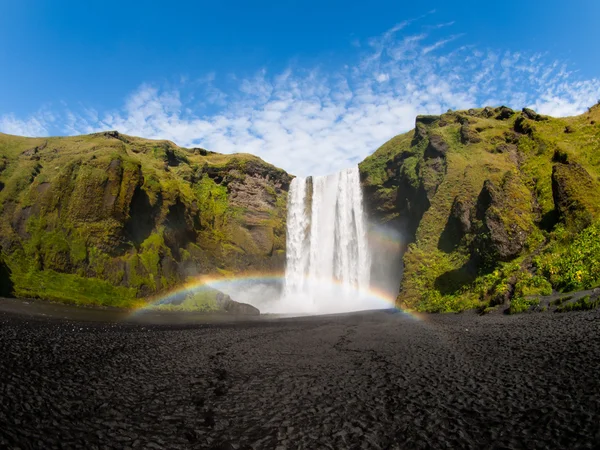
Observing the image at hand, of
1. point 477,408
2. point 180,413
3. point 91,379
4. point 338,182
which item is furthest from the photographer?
point 338,182

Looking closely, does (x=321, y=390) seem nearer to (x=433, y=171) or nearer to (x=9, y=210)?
(x=433, y=171)

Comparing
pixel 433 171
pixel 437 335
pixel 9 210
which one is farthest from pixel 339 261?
pixel 9 210

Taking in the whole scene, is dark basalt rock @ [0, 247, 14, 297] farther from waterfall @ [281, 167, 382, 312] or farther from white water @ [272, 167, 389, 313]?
waterfall @ [281, 167, 382, 312]

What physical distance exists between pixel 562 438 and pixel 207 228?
61.4 m

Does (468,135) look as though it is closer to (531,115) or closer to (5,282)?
(531,115)

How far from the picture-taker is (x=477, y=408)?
20.4 ft

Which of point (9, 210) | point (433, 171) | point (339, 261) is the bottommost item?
point (339, 261)

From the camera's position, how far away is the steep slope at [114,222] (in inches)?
1532

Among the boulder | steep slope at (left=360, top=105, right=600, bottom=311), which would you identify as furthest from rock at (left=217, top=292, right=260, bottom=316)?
the boulder

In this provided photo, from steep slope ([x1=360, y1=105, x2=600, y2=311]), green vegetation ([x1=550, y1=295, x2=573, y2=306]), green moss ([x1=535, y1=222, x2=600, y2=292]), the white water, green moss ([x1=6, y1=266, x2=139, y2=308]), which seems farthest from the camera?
the white water

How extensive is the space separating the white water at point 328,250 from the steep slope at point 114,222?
433cm

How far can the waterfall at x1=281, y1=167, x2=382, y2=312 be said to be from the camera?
58.0 m

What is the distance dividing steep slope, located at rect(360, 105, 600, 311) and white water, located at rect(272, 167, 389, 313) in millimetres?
5360

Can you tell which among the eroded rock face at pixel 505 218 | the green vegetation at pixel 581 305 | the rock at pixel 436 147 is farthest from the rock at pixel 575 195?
the rock at pixel 436 147
